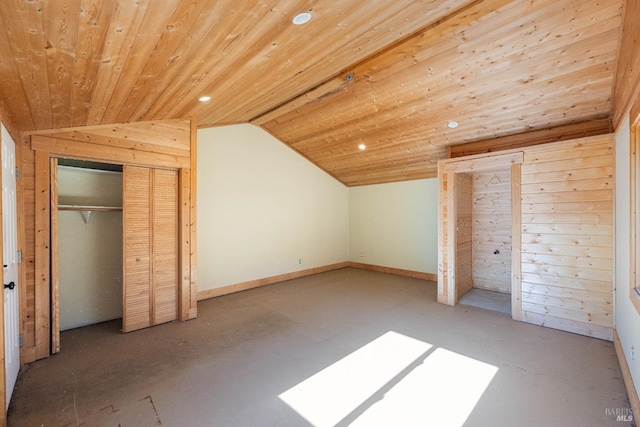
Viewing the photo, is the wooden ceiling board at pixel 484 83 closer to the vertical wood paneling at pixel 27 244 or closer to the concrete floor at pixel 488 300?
the concrete floor at pixel 488 300

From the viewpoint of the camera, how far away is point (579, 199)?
11.0ft

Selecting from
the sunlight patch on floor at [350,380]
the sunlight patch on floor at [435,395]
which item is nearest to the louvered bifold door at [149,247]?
the sunlight patch on floor at [350,380]

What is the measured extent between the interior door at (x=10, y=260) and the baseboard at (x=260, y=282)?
247 centimetres

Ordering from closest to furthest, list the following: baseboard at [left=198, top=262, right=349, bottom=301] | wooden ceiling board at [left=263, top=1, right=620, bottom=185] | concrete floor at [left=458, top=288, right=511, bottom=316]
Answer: wooden ceiling board at [left=263, top=1, right=620, bottom=185] → concrete floor at [left=458, top=288, right=511, bottom=316] → baseboard at [left=198, top=262, right=349, bottom=301]

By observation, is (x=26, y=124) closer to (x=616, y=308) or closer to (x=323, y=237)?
(x=323, y=237)

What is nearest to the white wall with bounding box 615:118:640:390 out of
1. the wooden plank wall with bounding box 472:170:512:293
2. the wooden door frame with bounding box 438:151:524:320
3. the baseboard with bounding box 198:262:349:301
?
the wooden door frame with bounding box 438:151:524:320

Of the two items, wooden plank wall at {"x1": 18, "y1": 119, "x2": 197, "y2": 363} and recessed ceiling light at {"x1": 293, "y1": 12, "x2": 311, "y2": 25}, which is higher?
recessed ceiling light at {"x1": 293, "y1": 12, "x2": 311, "y2": 25}

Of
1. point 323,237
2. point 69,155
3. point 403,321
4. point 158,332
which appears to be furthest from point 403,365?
point 323,237

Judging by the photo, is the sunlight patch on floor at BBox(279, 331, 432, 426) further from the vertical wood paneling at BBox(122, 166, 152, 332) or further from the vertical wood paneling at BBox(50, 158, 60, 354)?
the vertical wood paneling at BBox(50, 158, 60, 354)

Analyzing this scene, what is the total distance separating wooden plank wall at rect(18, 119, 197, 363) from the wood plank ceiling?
185mm

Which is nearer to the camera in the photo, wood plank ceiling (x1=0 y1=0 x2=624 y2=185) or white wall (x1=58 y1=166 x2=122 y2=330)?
wood plank ceiling (x1=0 y1=0 x2=624 y2=185)

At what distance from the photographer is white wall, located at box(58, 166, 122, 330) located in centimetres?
354

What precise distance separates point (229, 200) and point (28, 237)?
282cm

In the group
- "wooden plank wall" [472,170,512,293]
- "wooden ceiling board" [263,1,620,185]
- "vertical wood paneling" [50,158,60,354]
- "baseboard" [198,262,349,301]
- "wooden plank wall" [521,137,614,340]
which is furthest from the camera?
"wooden plank wall" [472,170,512,293]
